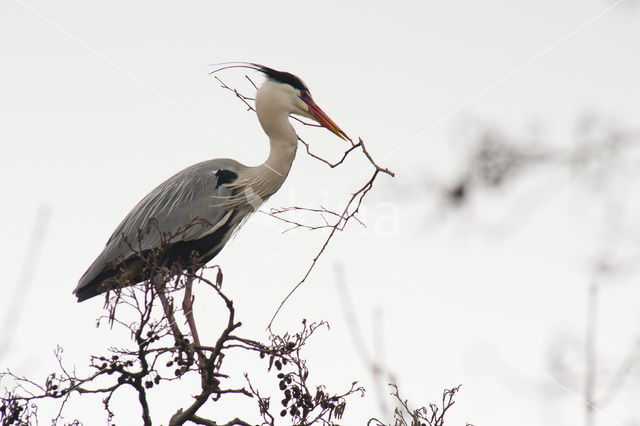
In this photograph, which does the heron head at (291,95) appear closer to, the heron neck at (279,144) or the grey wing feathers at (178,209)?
the heron neck at (279,144)

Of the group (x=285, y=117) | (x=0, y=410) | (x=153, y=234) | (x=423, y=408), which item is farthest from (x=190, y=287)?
(x=423, y=408)

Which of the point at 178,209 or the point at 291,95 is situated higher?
the point at 291,95

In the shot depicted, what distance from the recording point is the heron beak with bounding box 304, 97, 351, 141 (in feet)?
20.8

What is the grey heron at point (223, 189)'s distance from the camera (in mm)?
6043

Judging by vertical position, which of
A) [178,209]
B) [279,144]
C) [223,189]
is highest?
[279,144]

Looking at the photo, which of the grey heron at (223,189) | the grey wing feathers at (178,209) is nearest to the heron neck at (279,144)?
the grey heron at (223,189)

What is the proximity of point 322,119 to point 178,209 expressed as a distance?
1.41 meters

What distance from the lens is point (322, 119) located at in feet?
21.1

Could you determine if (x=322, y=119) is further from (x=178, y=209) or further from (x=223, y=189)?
(x=178, y=209)

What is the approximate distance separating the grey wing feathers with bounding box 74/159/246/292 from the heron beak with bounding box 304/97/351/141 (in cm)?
83

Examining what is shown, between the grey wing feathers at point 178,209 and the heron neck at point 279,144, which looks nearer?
the grey wing feathers at point 178,209

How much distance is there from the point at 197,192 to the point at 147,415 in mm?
2974

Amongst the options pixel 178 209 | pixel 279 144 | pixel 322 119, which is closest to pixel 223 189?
pixel 178 209

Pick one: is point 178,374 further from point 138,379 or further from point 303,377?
point 303,377
